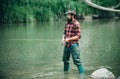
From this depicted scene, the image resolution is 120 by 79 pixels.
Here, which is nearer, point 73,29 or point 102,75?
point 102,75

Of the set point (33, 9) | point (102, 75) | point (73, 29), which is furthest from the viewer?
point (33, 9)

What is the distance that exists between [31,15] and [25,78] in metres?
33.6

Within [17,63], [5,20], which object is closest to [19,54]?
[17,63]

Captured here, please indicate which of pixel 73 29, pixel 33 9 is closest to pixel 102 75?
pixel 73 29

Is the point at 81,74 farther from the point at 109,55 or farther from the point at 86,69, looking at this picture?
the point at 109,55

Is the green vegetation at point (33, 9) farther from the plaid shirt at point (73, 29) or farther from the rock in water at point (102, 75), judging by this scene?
the rock in water at point (102, 75)

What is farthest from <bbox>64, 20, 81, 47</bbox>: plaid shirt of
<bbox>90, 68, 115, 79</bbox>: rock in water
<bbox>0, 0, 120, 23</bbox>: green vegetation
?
<bbox>0, 0, 120, 23</bbox>: green vegetation

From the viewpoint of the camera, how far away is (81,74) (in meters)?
10.9

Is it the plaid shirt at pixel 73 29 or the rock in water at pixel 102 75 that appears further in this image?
the plaid shirt at pixel 73 29

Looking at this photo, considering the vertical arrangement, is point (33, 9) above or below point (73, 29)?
below

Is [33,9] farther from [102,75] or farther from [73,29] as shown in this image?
[102,75]

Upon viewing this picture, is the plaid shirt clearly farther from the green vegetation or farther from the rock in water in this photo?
the green vegetation

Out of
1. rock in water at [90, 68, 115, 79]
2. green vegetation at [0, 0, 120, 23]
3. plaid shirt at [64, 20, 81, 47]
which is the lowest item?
green vegetation at [0, 0, 120, 23]

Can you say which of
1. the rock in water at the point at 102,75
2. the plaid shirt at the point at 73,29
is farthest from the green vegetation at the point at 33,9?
the rock in water at the point at 102,75
